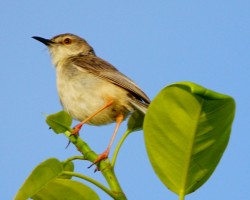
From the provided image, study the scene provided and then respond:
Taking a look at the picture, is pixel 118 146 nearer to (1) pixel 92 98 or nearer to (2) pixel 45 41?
(1) pixel 92 98

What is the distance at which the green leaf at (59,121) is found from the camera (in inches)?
130

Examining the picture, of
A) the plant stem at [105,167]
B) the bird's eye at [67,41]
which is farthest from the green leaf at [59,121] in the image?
the bird's eye at [67,41]

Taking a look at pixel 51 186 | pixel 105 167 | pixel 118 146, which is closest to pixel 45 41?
pixel 118 146

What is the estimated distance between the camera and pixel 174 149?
9.54ft

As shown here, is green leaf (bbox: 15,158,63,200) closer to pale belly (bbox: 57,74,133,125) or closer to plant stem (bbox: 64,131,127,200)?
plant stem (bbox: 64,131,127,200)

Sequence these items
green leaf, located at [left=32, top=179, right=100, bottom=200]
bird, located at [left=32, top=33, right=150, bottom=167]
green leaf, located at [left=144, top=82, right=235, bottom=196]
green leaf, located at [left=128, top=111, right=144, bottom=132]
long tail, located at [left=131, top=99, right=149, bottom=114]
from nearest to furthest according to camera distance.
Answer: green leaf, located at [left=144, top=82, right=235, bottom=196], green leaf, located at [left=32, top=179, right=100, bottom=200], green leaf, located at [left=128, top=111, right=144, bottom=132], long tail, located at [left=131, top=99, right=149, bottom=114], bird, located at [left=32, top=33, right=150, bottom=167]

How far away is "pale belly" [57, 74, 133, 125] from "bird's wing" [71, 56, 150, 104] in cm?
11

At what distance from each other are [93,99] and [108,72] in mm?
708

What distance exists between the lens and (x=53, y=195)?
125 inches

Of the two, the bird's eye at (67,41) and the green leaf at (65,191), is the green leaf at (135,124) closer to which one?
the green leaf at (65,191)

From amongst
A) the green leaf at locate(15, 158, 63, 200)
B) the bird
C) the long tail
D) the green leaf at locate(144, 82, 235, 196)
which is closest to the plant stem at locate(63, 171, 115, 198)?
the green leaf at locate(15, 158, 63, 200)

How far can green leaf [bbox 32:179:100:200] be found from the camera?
3.05 meters

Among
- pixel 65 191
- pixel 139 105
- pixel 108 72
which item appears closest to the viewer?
pixel 65 191

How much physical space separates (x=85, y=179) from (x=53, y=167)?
22 cm
